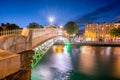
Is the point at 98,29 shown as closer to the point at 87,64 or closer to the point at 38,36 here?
the point at 87,64

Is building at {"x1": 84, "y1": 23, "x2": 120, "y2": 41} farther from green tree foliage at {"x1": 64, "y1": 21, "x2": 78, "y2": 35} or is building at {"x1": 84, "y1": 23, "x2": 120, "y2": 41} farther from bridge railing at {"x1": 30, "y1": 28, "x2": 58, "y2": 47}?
bridge railing at {"x1": 30, "y1": 28, "x2": 58, "y2": 47}

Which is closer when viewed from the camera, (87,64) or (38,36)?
(38,36)

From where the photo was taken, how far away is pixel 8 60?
8.20m

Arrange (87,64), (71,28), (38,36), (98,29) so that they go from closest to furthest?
Answer: (38,36) → (87,64) → (71,28) → (98,29)

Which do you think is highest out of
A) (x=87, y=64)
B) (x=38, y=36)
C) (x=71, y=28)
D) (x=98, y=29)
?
(x=98, y=29)

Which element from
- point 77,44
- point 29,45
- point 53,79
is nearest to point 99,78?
point 53,79

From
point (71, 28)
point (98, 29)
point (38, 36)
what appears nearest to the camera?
point (38, 36)

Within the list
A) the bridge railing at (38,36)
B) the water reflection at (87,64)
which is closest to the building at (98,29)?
the water reflection at (87,64)

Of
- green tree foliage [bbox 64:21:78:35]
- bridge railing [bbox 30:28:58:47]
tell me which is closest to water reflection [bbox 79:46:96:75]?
bridge railing [bbox 30:28:58:47]

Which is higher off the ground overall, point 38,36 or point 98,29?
point 98,29

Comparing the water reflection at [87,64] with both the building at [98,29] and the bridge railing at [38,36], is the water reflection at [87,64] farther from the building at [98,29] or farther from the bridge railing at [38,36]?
the building at [98,29]

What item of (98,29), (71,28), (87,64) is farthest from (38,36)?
(98,29)

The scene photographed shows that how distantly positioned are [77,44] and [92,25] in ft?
278

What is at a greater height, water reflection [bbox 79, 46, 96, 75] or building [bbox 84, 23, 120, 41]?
building [bbox 84, 23, 120, 41]
